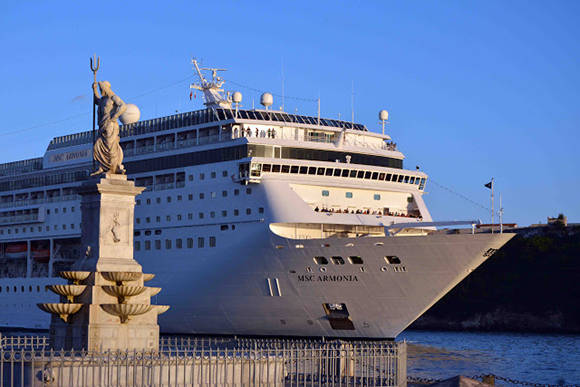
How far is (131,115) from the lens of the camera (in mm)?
61125

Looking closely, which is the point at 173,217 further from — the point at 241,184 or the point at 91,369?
the point at 91,369

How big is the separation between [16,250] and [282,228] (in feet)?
91.4

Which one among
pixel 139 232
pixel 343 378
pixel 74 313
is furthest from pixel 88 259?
pixel 139 232

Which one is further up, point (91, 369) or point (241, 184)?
point (241, 184)

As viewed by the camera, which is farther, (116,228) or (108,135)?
(108,135)

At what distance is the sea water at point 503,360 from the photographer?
4199cm

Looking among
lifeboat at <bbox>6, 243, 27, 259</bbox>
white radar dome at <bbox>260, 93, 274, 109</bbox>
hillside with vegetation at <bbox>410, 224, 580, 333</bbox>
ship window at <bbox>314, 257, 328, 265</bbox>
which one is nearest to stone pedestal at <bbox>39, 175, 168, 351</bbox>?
ship window at <bbox>314, 257, 328, 265</bbox>

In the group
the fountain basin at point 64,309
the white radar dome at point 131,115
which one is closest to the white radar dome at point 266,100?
the white radar dome at point 131,115

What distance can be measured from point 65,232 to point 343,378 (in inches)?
1583

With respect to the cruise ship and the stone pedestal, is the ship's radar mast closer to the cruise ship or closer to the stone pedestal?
the cruise ship

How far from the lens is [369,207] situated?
5172 cm

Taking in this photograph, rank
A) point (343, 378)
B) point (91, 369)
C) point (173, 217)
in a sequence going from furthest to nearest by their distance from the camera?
point (173, 217) → point (343, 378) → point (91, 369)

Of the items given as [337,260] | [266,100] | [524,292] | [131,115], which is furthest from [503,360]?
[524,292]

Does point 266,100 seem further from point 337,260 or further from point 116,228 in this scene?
point 116,228
